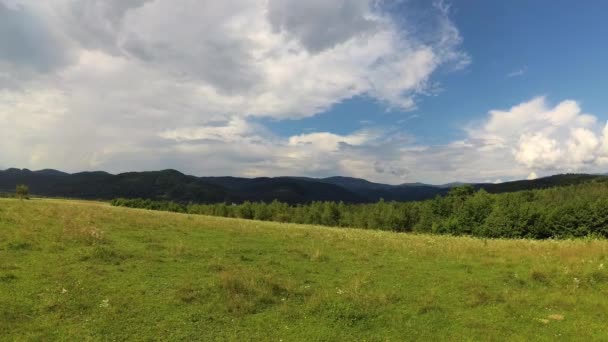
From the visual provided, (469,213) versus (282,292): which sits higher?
(282,292)

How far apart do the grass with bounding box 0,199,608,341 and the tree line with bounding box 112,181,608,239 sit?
74.8 m

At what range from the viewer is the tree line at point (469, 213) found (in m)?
101

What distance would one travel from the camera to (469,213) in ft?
382

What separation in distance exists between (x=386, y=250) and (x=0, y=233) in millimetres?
27664

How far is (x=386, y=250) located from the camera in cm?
2977

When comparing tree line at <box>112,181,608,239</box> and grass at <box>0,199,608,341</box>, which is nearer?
grass at <box>0,199,608,341</box>

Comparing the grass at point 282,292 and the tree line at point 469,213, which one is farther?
the tree line at point 469,213

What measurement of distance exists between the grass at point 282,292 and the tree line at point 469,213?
74807 millimetres

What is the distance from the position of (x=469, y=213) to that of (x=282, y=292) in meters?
113

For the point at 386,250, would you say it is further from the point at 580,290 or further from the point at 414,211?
the point at 414,211

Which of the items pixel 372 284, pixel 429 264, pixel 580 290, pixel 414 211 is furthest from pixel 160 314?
pixel 414 211

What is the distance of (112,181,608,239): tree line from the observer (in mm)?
101188

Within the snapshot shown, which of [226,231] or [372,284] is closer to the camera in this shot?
[372,284]

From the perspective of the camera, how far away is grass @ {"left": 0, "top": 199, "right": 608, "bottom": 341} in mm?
13523
